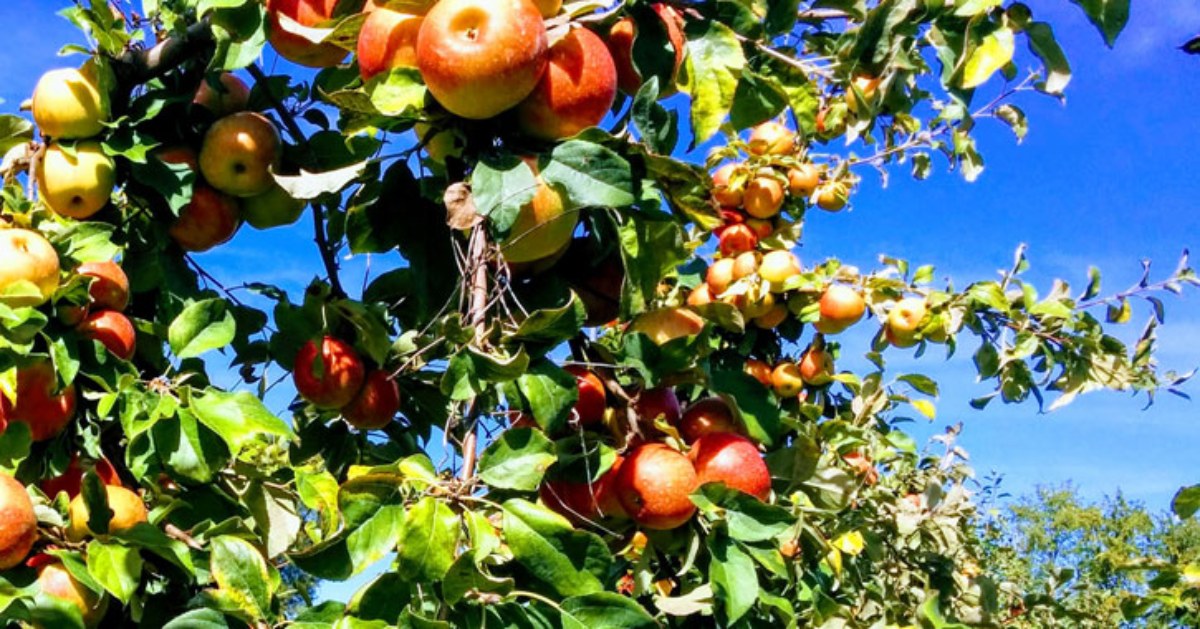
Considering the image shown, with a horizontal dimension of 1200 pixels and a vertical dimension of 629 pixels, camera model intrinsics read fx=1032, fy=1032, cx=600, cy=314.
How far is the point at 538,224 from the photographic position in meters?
1.13

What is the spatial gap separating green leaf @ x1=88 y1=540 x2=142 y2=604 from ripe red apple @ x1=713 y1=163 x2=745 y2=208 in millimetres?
1590

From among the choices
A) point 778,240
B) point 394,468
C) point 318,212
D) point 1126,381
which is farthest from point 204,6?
point 1126,381

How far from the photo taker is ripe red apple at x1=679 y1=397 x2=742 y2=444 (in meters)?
1.38

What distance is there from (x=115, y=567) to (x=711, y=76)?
3.38ft

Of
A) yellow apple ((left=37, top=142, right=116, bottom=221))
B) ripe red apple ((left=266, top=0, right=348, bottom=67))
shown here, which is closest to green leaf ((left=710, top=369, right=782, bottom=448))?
ripe red apple ((left=266, top=0, right=348, bottom=67))

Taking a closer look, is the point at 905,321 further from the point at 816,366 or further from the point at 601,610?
the point at 601,610

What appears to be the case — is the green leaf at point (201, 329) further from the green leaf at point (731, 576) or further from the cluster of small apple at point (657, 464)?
the green leaf at point (731, 576)

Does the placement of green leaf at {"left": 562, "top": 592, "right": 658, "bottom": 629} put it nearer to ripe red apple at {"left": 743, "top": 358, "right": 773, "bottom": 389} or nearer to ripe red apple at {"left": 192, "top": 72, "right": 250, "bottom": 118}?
ripe red apple at {"left": 192, "top": 72, "right": 250, "bottom": 118}

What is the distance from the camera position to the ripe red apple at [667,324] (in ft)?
4.41

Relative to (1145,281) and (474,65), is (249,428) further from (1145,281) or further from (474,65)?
(1145,281)

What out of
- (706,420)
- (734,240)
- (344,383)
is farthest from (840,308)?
(344,383)

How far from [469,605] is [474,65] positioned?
526mm

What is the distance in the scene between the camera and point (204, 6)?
1.45 metres

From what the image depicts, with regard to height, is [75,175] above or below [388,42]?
above
